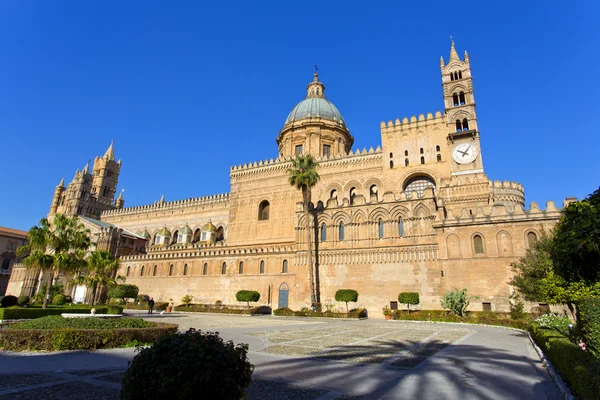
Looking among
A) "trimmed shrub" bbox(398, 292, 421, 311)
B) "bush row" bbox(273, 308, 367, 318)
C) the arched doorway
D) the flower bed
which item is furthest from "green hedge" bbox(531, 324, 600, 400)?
the arched doorway

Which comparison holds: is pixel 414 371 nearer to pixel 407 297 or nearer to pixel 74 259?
pixel 407 297

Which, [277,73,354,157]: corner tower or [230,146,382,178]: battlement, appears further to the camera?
[277,73,354,157]: corner tower

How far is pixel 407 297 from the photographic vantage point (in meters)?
29.3

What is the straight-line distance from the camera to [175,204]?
5872 cm

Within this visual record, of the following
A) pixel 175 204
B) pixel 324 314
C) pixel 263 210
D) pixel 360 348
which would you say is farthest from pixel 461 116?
pixel 175 204

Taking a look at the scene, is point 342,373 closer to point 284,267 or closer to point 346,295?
point 346,295

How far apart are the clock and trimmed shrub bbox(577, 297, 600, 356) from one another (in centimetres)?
3084

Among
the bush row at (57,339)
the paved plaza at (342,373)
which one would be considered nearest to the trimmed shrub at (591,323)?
the paved plaza at (342,373)

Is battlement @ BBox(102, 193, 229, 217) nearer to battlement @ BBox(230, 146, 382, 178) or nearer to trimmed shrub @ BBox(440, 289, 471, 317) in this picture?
battlement @ BBox(230, 146, 382, 178)

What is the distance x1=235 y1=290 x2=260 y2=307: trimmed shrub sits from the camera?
34875 millimetres

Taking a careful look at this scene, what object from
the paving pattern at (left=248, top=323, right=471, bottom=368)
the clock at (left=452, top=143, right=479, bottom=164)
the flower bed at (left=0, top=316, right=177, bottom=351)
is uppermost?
the clock at (left=452, top=143, right=479, bottom=164)

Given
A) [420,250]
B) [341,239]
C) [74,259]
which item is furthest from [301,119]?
[74,259]

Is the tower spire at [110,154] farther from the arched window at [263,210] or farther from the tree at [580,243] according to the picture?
the tree at [580,243]

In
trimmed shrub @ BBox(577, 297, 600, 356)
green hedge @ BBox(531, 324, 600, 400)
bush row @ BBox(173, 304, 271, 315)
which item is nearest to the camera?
green hedge @ BBox(531, 324, 600, 400)
